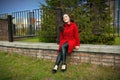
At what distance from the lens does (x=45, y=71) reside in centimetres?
597

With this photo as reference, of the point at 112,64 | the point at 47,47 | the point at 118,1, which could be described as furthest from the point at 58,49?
the point at 118,1

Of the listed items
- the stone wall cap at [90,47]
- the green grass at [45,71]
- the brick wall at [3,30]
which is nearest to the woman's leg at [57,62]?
the green grass at [45,71]

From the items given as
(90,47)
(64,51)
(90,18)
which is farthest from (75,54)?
(90,18)

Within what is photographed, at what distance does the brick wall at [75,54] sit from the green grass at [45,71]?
0.13 m

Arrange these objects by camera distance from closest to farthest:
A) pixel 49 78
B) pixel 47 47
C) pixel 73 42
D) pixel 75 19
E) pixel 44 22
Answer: pixel 49 78, pixel 73 42, pixel 47 47, pixel 75 19, pixel 44 22

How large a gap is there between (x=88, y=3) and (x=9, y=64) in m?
3.16

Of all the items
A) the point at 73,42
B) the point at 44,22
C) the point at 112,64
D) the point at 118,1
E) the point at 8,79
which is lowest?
the point at 8,79

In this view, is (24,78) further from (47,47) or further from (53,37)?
(53,37)

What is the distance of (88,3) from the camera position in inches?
285

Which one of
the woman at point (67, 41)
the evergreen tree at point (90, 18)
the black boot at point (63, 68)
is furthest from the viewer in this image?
the evergreen tree at point (90, 18)

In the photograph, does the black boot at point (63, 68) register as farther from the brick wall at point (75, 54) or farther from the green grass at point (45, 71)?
the brick wall at point (75, 54)

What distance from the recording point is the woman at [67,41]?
19.2 feet

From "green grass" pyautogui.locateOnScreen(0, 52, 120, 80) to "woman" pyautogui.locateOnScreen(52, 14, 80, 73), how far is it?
293mm

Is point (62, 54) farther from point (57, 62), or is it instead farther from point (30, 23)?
point (30, 23)
